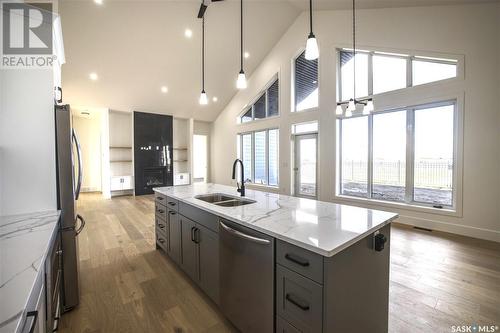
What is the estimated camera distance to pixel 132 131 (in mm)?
7352

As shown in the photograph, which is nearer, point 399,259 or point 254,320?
point 254,320

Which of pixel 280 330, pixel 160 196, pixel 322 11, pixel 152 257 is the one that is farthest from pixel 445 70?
pixel 152 257

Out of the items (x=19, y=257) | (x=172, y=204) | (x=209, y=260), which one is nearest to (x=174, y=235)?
(x=172, y=204)

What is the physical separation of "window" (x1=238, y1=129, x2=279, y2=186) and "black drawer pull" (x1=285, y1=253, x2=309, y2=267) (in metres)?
5.63

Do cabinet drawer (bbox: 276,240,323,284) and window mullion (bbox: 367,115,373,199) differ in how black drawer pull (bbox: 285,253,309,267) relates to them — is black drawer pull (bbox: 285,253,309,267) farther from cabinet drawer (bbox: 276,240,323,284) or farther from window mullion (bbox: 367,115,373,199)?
window mullion (bbox: 367,115,373,199)

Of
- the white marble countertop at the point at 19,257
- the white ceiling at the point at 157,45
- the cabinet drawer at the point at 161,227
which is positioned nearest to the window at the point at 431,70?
the white ceiling at the point at 157,45

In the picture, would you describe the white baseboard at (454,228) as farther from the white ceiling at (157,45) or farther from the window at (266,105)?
the window at (266,105)

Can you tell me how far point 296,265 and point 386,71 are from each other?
4908mm

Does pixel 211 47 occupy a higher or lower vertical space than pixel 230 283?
higher

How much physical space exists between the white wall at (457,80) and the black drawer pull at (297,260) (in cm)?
404

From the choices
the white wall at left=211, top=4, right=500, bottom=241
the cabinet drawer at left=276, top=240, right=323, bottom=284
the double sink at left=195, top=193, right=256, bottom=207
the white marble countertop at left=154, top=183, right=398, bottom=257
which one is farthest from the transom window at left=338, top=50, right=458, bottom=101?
the cabinet drawer at left=276, top=240, right=323, bottom=284

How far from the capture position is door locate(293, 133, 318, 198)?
577 cm

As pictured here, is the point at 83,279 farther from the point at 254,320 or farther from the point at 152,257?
the point at 254,320

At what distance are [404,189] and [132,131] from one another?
7.88 m
